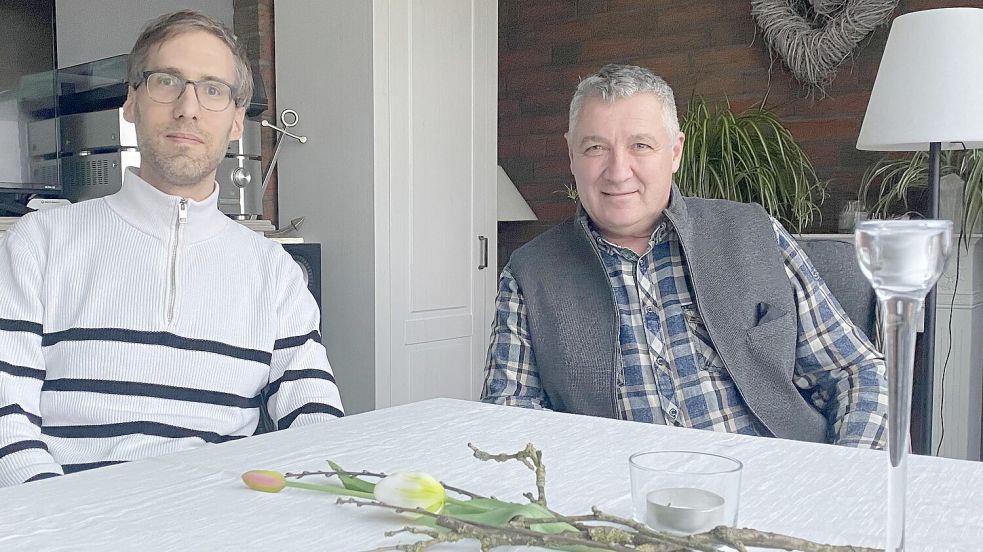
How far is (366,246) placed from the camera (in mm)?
3166

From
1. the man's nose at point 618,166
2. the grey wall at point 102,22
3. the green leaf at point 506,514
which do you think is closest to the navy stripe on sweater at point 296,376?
the man's nose at point 618,166

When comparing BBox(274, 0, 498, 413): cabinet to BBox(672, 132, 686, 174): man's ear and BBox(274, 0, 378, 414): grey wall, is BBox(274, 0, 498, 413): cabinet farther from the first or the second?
BBox(672, 132, 686, 174): man's ear

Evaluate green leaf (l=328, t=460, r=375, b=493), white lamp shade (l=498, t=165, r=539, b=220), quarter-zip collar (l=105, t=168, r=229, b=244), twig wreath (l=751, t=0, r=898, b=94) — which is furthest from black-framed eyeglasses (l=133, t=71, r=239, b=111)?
twig wreath (l=751, t=0, r=898, b=94)

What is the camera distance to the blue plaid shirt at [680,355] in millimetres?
1602

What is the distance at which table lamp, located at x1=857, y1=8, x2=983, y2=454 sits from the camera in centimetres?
203

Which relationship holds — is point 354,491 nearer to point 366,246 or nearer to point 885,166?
point 366,246

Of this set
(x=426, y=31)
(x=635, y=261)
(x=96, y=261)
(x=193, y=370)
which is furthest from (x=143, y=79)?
(x=426, y=31)

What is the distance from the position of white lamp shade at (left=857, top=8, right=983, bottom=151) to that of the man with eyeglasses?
142 centimetres

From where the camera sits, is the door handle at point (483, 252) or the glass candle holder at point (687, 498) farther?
the door handle at point (483, 252)

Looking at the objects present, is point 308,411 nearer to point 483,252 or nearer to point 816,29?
point 483,252

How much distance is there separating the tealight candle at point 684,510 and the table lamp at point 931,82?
1644 mm

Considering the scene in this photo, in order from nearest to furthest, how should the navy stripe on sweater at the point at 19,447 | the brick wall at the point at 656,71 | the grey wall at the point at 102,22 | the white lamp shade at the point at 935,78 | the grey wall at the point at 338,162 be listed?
the navy stripe on sweater at the point at 19,447, the white lamp shade at the point at 935,78, the grey wall at the point at 338,162, the grey wall at the point at 102,22, the brick wall at the point at 656,71

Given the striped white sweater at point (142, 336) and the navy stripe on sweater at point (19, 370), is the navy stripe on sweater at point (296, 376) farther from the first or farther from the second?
the navy stripe on sweater at point (19, 370)

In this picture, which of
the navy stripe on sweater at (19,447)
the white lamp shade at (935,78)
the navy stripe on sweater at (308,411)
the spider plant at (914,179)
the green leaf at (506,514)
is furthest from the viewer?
the spider plant at (914,179)
